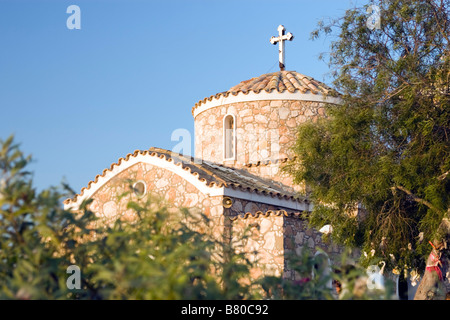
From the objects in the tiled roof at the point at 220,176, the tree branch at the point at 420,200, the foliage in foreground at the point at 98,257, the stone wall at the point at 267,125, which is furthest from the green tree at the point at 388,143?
the foliage in foreground at the point at 98,257

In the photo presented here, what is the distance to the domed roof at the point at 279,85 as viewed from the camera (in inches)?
715

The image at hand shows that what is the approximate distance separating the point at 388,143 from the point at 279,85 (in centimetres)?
664

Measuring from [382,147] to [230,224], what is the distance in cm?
380

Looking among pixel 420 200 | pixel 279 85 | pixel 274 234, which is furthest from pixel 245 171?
pixel 420 200

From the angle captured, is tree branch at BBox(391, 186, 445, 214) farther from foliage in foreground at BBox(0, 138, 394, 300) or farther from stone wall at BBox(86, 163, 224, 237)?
foliage in foreground at BBox(0, 138, 394, 300)

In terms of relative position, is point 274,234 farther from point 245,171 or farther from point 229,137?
point 229,137

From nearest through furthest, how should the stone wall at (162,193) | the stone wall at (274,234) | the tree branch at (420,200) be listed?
the tree branch at (420,200)
the stone wall at (274,234)
the stone wall at (162,193)

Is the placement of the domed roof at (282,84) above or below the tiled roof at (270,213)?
above

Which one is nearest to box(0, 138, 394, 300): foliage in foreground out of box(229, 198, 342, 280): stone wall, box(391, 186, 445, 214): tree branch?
box(391, 186, 445, 214): tree branch

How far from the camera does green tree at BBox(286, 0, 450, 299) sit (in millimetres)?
11859

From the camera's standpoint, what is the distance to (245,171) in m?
17.8

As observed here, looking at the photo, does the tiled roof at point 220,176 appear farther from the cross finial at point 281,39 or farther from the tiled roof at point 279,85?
the cross finial at point 281,39

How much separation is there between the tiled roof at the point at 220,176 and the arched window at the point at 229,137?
3.25ft

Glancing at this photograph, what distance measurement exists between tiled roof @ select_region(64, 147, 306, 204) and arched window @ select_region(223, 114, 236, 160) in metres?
0.99
